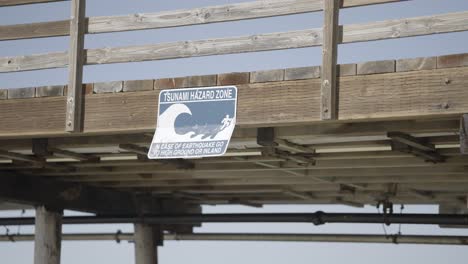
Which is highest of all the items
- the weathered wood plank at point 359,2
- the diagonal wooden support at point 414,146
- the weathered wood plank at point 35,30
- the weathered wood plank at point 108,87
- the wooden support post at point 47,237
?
the weathered wood plank at point 35,30

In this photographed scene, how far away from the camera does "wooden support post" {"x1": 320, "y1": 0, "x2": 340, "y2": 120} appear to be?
327 inches

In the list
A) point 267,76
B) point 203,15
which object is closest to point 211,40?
point 203,15

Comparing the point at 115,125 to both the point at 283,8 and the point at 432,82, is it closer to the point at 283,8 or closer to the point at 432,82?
the point at 283,8

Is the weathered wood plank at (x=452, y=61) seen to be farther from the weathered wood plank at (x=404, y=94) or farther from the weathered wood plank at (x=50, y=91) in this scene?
the weathered wood plank at (x=50, y=91)

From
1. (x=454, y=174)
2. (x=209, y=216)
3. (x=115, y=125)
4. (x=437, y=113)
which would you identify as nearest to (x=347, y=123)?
(x=437, y=113)

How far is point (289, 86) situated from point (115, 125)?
64.3 inches

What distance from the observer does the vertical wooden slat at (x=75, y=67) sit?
9.52 m

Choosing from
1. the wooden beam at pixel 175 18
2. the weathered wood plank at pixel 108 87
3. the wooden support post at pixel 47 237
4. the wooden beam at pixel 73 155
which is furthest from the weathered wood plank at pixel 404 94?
the wooden support post at pixel 47 237

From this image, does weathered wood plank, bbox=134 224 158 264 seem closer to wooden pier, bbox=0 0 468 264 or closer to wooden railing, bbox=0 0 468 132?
wooden pier, bbox=0 0 468 264

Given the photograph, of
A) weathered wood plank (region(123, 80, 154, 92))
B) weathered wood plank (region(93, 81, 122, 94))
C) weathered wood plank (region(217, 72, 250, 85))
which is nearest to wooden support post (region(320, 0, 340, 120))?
weathered wood plank (region(217, 72, 250, 85))

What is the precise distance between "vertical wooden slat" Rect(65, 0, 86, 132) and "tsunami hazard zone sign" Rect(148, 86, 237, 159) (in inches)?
33.7

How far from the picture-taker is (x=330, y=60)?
27.7 ft

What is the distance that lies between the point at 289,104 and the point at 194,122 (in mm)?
826

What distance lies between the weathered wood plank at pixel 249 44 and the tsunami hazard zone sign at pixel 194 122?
0.37 meters
